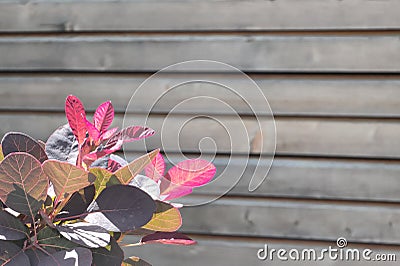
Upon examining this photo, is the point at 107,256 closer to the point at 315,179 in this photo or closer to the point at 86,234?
the point at 86,234

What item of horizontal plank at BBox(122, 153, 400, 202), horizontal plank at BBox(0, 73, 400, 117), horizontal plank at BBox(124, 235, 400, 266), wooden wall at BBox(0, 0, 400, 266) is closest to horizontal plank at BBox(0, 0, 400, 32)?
wooden wall at BBox(0, 0, 400, 266)

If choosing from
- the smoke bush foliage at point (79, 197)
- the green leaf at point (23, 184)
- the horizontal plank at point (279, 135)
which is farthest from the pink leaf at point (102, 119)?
the horizontal plank at point (279, 135)

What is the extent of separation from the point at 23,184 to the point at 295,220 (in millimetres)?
1354

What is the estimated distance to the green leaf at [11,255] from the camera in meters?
0.43

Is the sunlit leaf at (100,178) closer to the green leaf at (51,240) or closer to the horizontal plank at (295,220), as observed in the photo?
the green leaf at (51,240)

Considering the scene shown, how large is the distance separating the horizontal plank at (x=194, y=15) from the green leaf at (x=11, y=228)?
130 cm

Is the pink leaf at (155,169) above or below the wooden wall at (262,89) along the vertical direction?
below

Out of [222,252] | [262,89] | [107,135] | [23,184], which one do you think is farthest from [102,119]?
[222,252]

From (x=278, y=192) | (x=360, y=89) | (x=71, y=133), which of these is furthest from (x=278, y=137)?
(x=71, y=133)

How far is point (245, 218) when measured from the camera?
174 centimetres

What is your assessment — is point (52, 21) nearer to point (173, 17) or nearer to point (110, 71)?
point (110, 71)

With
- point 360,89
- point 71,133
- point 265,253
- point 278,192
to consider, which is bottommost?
point 71,133

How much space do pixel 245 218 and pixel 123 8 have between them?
28.6 inches

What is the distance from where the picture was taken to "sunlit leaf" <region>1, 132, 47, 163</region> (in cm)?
49
